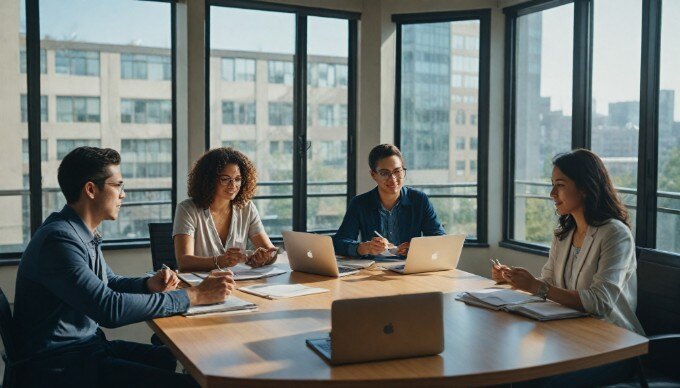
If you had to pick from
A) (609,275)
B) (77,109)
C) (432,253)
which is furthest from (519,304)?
(77,109)

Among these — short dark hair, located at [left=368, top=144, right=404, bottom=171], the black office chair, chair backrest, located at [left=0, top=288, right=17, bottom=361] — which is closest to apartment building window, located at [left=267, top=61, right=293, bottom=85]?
short dark hair, located at [left=368, top=144, right=404, bottom=171]

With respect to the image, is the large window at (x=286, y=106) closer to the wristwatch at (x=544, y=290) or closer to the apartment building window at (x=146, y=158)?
the apartment building window at (x=146, y=158)

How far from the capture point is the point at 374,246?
3.29 metres

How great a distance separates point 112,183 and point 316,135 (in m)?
2.88

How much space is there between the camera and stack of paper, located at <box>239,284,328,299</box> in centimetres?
269

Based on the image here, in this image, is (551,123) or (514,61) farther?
(514,61)

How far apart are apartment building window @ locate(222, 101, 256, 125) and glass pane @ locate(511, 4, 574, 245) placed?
6.50 feet

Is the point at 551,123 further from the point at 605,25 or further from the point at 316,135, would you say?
the point at 316,135

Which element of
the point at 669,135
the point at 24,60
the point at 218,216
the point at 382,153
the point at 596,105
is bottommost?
the point at 218,216

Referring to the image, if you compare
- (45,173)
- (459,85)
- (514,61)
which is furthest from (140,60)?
(514,61)

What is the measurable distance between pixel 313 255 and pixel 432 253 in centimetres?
54

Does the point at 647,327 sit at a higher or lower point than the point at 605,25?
lower

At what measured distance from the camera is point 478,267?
5.24 metres

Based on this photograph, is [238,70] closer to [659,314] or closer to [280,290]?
[280,290]
